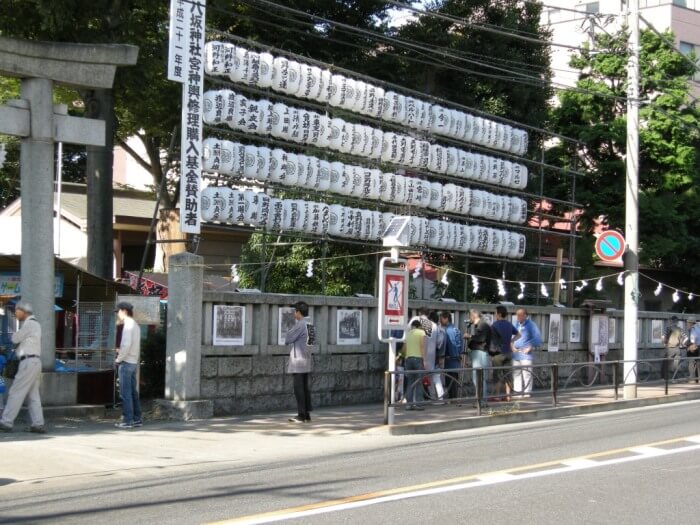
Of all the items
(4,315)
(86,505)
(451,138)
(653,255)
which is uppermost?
(451,138)

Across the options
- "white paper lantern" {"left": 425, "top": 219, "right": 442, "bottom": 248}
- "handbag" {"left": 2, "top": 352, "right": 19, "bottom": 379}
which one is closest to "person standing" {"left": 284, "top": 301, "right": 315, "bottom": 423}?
"handbag" {"left": 2, "top": 352, "right": 19, "bottom": 379}

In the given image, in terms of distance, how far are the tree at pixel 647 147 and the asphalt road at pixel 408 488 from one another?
69.3ft

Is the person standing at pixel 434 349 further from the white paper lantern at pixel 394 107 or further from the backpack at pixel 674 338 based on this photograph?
the backpack at pixel 674 338

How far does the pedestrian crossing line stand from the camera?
8555 mm

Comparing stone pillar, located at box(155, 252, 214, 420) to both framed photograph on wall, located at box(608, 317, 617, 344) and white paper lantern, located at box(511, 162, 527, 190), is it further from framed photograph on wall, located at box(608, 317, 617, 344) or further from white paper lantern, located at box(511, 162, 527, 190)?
framed photograph on wall, located at box(608, 317, 617, 344)

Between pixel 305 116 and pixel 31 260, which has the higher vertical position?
pixel 305 116

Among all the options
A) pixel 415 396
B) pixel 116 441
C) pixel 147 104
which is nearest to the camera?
pixel 116 441

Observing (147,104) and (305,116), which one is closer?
(305,116)

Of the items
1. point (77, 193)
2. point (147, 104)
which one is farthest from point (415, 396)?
point (77, 193)

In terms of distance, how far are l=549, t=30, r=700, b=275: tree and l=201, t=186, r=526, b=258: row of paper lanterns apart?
10.4 meters

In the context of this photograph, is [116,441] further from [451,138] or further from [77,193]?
[77,193]

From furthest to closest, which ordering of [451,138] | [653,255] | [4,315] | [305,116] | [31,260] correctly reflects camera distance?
[653,255] < [451,138] < [305,116] < [4,315] < [31,260]

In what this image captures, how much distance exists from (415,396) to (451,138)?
8.01m

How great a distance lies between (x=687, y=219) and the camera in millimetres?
34906
